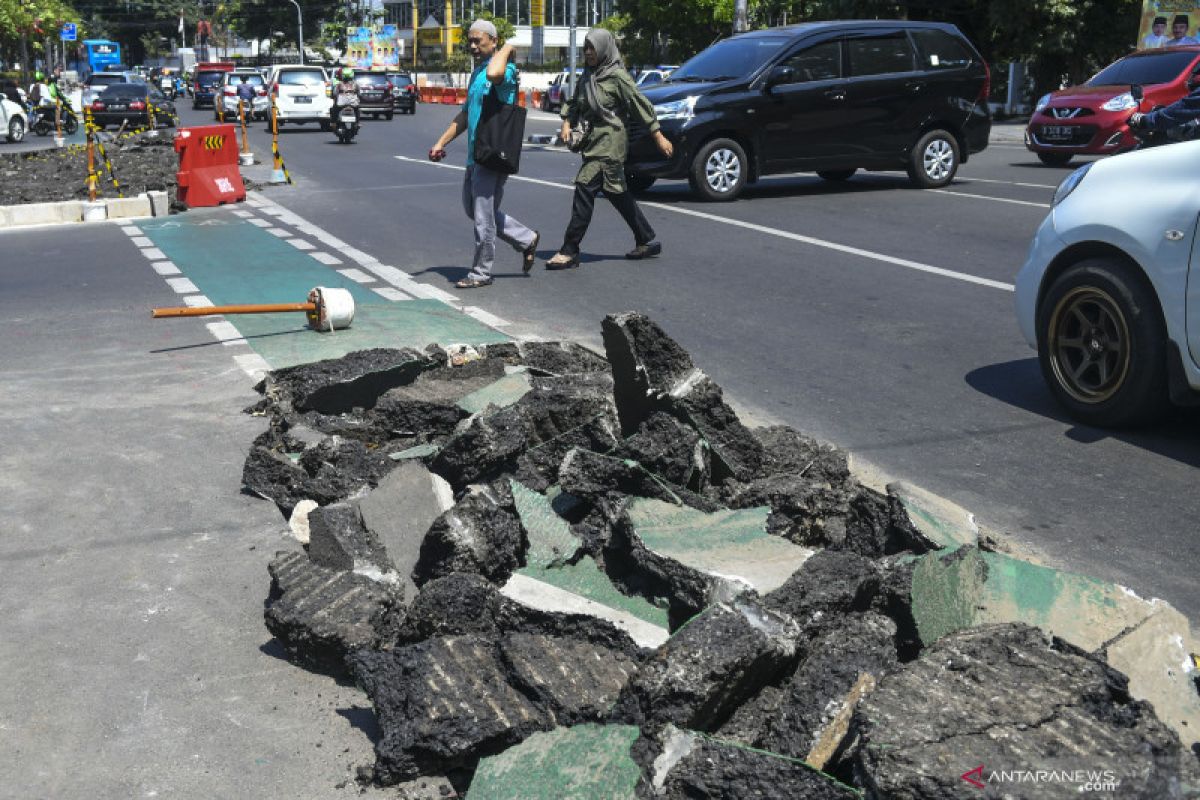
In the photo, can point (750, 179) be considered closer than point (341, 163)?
Yes

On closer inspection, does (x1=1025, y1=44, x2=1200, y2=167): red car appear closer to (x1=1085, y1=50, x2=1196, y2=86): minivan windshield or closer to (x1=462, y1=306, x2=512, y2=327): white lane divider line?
(x1=1085, y1=50, x2=1196, y2=86): minivan windshield

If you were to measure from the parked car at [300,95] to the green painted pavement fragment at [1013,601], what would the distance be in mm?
34324

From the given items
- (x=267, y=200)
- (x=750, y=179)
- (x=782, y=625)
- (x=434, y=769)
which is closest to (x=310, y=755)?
(x=434, y=769)

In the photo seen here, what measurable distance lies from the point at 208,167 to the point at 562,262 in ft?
26.7

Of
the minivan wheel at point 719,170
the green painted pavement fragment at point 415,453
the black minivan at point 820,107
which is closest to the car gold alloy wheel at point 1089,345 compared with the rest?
the green painted pavement fragment at point 415,453

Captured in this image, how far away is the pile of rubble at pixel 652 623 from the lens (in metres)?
2.90

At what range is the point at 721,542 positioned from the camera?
413 centimetres

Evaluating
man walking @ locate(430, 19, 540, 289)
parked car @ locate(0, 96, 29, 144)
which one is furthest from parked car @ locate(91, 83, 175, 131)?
man walking @ locate(430, 19, 540, 289)

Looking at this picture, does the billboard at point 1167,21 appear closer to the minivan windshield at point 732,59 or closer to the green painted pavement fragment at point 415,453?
the minivan windshield at point 732,59

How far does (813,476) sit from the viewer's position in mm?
5059

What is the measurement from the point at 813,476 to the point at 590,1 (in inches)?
4412

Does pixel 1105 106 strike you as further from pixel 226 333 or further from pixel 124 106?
pixel 124 106

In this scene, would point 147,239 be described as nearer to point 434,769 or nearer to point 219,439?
point 219,439

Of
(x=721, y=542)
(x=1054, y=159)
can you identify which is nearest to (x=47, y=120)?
(x=1054, y=159)
